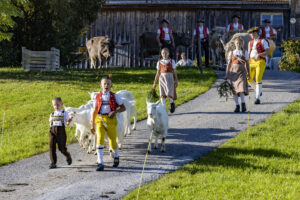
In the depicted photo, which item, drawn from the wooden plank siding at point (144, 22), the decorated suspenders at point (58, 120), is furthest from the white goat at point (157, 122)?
the wooden plank siding at point (144, 22)

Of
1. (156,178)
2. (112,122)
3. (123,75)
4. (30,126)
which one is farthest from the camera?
(123,75)

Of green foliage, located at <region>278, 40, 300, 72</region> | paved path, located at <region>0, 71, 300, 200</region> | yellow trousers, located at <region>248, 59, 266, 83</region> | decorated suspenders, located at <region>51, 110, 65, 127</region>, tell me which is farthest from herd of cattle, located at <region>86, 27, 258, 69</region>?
decorated suspenders, located at <region>51, 110, 65, 127</region>

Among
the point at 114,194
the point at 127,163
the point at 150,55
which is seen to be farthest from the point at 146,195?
the point at 150,55

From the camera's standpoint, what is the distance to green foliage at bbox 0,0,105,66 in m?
21.6

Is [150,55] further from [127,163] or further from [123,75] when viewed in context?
[127,163]

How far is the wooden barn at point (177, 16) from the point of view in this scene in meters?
28.2

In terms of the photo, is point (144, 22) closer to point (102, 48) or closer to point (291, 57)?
point (102, 48)

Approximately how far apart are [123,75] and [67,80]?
Answer: 263 centimetres

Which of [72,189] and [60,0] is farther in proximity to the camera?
[60,0]

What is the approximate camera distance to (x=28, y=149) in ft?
34.8

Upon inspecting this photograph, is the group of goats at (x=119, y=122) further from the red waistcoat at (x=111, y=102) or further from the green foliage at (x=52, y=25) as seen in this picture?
the green foliage at (x=52, y=25)

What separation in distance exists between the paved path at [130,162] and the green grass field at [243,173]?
1.24 feet

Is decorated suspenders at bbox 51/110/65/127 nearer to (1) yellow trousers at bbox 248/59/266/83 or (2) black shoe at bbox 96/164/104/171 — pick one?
(2) black shoe at bbox 96/164/104/171

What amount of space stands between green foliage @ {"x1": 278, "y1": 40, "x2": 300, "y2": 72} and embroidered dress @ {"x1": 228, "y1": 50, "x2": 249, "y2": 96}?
1196 cm
